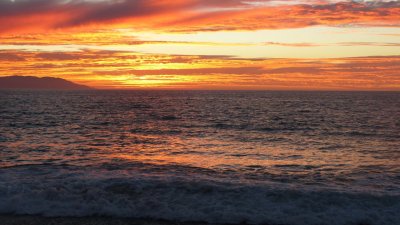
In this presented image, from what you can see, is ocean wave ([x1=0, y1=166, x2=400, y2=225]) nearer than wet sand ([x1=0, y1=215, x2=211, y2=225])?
No

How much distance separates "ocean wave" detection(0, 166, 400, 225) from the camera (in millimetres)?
13067

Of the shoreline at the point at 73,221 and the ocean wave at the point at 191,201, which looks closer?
the shoreline at the point at 73,221

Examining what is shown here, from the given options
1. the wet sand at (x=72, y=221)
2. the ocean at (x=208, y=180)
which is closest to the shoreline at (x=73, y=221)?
the wet sand at (x=72, y=221)

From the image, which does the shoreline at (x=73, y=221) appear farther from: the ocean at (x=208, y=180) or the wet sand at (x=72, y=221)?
the ocean at (x=208, y=180)

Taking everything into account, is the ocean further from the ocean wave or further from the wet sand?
the wet sand

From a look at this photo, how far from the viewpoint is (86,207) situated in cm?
1366

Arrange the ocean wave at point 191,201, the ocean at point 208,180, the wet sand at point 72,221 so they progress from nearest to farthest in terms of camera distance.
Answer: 1. the wet sand at point 72,221
2. the ocean wave at point 191,201
3. the ocean at point 208,180

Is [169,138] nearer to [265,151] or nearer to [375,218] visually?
[265,151]

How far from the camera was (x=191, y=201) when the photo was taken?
14250 mm

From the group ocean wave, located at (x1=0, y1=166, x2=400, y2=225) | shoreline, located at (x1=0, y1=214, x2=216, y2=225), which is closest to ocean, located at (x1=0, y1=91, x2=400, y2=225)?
ocean wave, located at (x1=0, y1=166, x2=400, y2=225)

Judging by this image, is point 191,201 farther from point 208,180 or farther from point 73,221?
point 73,221

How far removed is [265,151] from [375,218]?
42.5ft

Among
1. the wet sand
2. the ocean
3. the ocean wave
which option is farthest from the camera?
the ocean

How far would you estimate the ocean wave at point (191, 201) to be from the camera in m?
13.1
